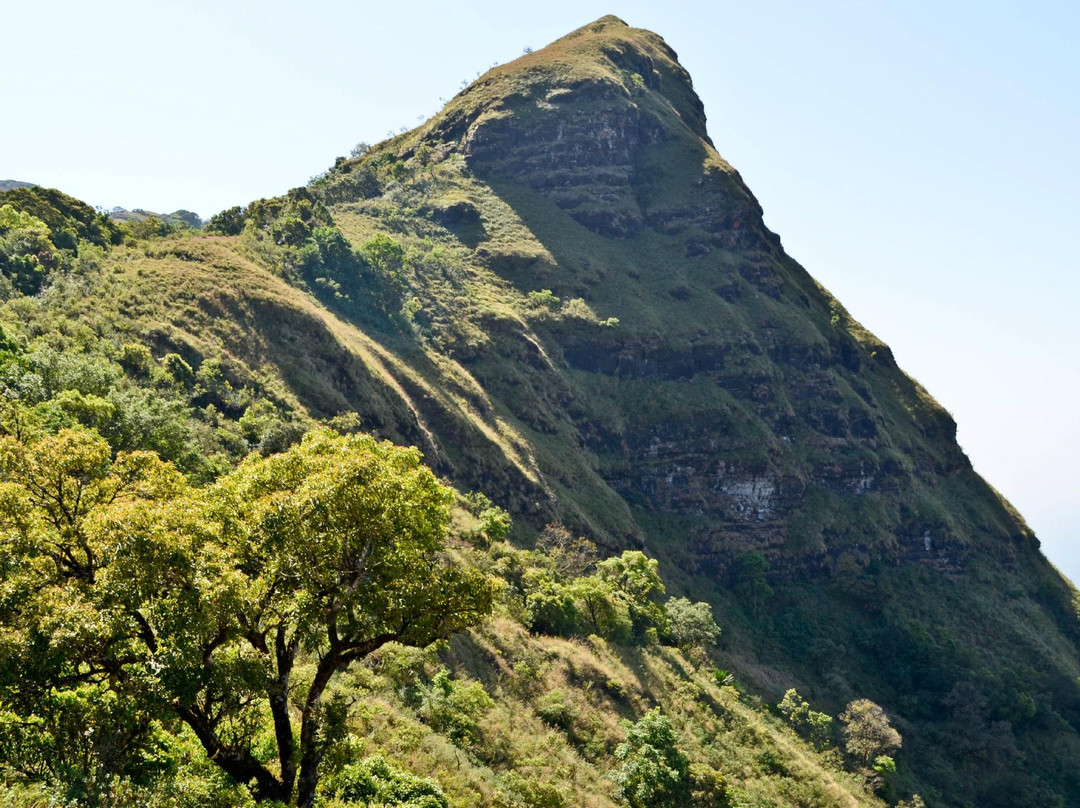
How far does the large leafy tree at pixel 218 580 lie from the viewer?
1377 cm

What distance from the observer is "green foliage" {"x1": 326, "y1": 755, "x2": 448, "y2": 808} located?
20250 millimetres

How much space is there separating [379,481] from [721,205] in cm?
13750

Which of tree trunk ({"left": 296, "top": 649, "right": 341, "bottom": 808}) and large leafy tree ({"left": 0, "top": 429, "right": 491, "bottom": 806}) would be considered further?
tree trunk ({"left": 296, "top": 649, "right": 341, "bottom": 808})

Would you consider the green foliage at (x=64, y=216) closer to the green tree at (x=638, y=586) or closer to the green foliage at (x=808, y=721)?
the green tree at (x=638, y=586)

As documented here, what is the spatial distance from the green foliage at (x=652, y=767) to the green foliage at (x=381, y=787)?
48.3 feet

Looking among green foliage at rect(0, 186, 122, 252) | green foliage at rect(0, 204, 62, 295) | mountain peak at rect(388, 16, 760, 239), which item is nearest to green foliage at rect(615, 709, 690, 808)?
green foliage at rect(0, 204, 62, 295)

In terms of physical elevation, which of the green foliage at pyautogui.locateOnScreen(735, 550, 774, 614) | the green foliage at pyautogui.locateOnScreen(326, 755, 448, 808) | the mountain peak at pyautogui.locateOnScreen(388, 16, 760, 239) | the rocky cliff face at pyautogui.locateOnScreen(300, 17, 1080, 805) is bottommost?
the green foliage at pyautogui.locateOnScreen(326, 755, 448, 808)

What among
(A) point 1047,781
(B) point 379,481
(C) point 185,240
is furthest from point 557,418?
(B) point 379,481

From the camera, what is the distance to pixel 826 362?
126 meters

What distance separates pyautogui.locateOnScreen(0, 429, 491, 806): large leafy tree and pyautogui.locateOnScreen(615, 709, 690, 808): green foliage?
21.4 metres

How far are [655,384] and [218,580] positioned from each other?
101849mm

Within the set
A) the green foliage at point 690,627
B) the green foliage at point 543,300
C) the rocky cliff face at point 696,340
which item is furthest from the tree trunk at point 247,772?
the green foliage at point 543,300

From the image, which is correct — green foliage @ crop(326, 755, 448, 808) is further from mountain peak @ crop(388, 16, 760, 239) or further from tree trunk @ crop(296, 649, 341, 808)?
mountain peak @ crop(388, 16, 760, 239)

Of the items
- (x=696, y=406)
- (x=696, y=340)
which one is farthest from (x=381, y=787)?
(x=696, y=340)
